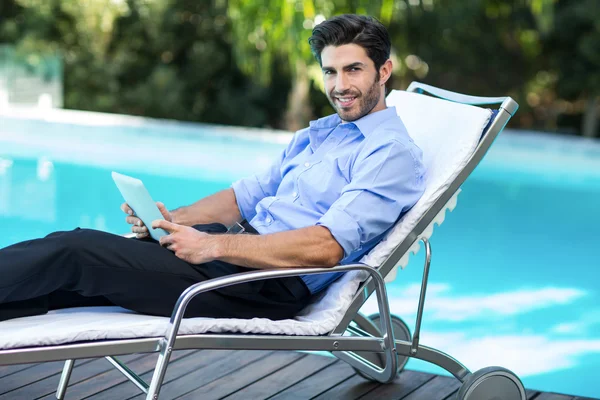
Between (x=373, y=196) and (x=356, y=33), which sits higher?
(x=356, y=33)

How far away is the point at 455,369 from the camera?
290cm

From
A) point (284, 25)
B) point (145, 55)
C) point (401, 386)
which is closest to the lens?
point (401, 386)

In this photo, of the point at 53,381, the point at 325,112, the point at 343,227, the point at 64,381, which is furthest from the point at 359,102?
the point at 325,112

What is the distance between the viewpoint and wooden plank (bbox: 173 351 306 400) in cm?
312

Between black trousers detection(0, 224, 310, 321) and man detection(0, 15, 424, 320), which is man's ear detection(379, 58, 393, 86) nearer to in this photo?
man detection(0, 15, 424, 320)

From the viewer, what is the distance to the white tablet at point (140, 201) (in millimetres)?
2520

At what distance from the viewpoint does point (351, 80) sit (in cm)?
280

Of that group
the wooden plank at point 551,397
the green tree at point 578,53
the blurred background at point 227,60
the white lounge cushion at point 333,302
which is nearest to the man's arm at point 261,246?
the white lounge cushion at point 333,302

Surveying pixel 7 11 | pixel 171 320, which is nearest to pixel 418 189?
pixel 171 320

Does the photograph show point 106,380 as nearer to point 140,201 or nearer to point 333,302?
point 140,201

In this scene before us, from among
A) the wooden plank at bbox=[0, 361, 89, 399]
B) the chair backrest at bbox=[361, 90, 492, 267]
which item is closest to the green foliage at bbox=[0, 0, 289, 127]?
the wooden plank at bbox=[0, 361, 89, 399]

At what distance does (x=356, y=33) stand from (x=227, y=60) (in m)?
10.8

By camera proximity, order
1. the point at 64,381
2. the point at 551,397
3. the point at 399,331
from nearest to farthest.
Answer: the point at 64,381 → the point at 551,397 → the point at 399,331

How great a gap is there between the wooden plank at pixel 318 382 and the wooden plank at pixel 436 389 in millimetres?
292
